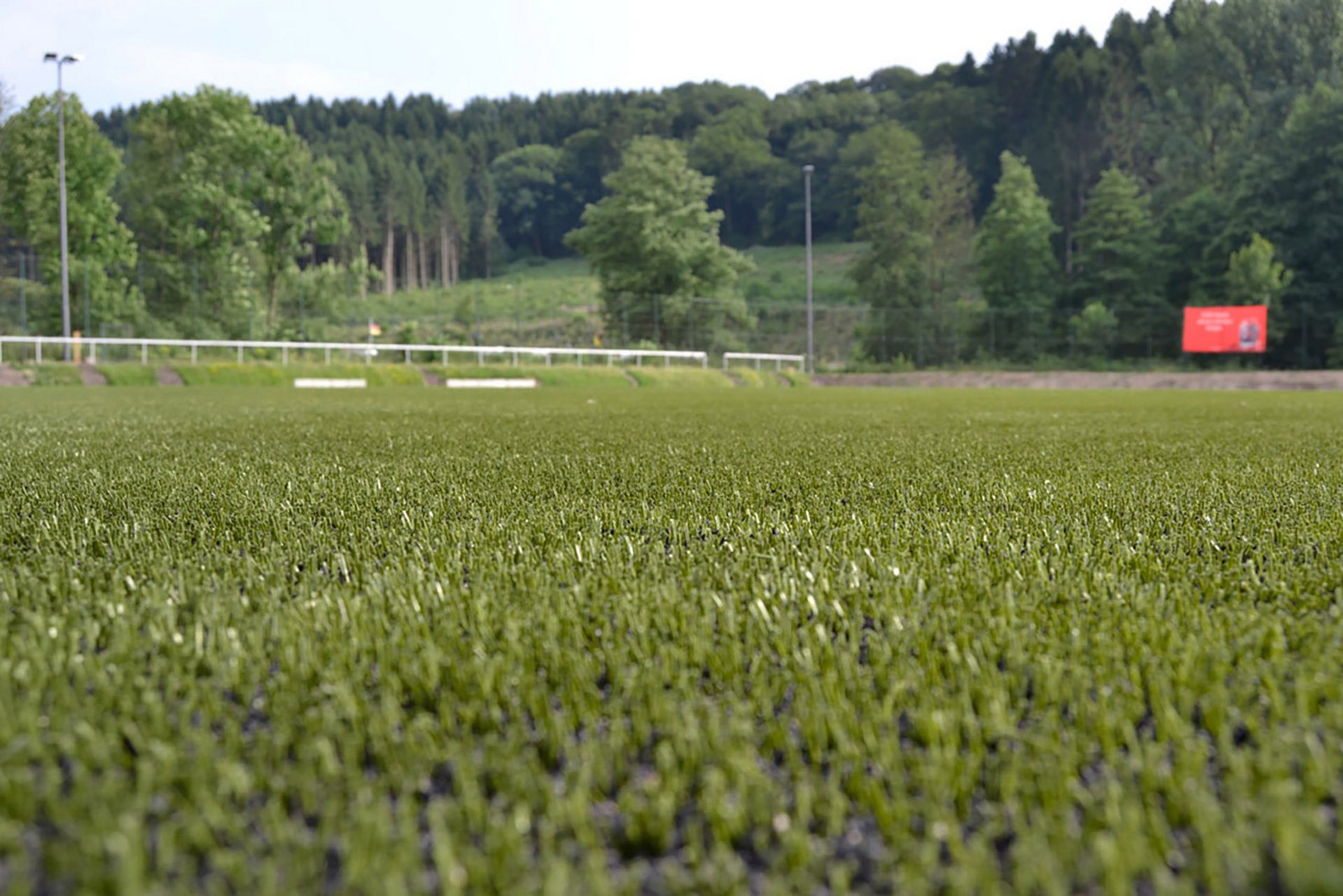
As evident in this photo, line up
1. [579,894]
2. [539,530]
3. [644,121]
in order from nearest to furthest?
[579,894] → [539,530] → [644,121]

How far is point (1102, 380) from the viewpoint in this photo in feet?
115

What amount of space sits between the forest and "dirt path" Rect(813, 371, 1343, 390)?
18.5 ft

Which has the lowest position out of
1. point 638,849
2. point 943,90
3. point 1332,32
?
point 638,849

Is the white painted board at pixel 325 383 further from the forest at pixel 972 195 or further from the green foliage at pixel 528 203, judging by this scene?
the green foliage at pixel 528 203

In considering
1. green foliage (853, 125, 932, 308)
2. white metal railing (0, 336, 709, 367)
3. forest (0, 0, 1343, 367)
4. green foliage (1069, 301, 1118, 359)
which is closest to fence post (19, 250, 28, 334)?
white metal railing (0, 336, 709, 367)

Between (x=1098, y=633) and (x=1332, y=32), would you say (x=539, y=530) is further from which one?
(x=1332, y=32)

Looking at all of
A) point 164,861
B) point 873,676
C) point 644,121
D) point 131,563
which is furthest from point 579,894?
A: point 644,121

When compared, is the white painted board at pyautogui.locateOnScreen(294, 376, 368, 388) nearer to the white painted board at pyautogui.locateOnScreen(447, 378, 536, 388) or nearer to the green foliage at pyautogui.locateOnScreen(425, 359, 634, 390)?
the white painted board at pyautogui.locateOnScreen(447, 378, 536, 388)

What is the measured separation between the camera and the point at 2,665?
130cm

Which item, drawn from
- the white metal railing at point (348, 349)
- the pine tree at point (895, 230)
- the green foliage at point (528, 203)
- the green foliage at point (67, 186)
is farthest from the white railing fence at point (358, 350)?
the green foliage at point (528, 203)

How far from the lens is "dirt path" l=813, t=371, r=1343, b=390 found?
103ft

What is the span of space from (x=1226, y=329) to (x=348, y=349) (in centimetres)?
3201

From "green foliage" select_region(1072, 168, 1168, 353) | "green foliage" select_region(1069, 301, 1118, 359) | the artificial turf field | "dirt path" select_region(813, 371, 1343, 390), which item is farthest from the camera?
"green foliage" select_region(1072, 168, 1168, 353)

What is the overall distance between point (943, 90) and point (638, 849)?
91921 millimetres
